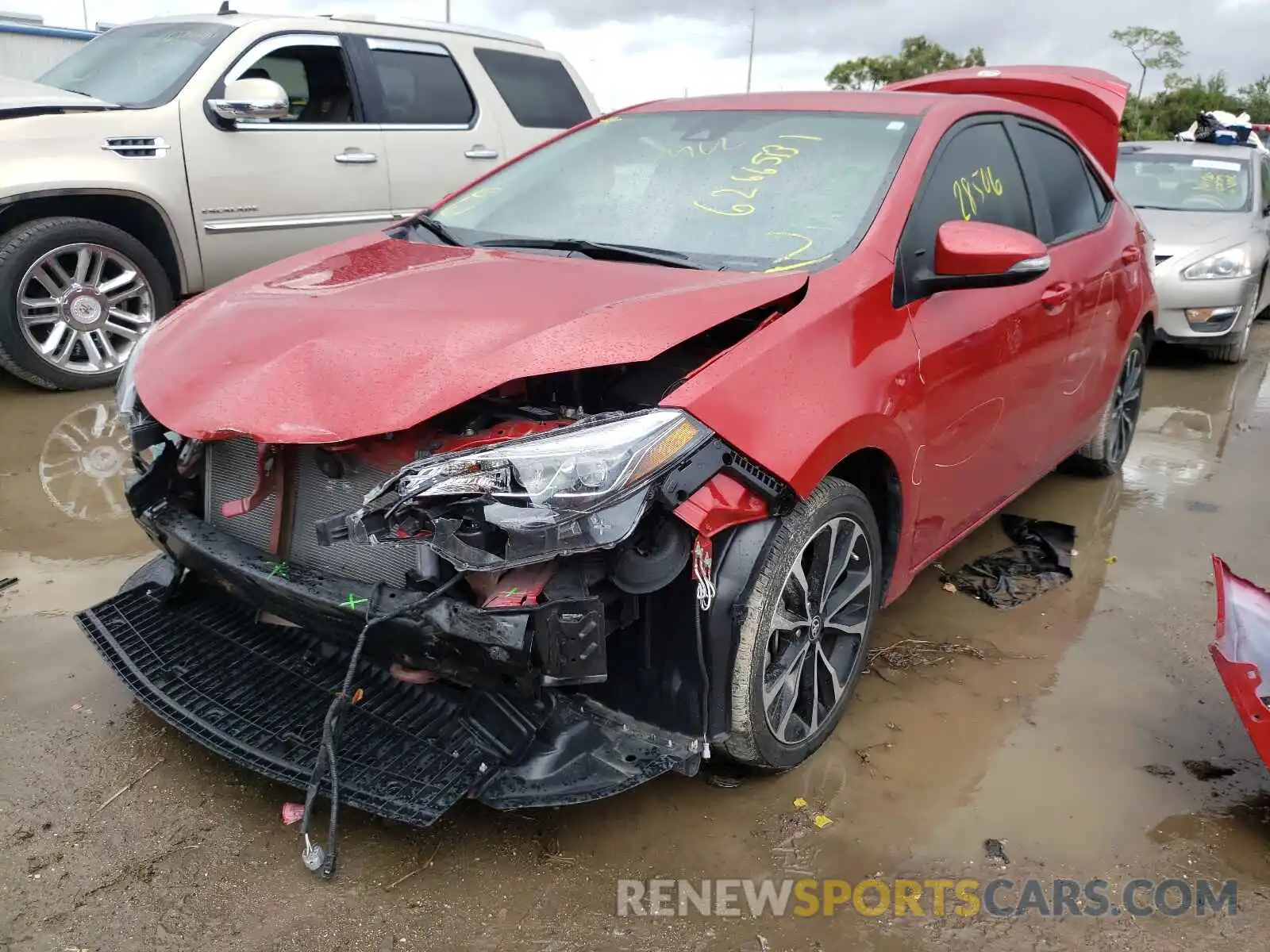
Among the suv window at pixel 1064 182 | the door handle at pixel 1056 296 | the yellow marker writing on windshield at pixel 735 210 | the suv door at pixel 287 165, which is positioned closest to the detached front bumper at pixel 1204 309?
the suv window at pixel 1064 182

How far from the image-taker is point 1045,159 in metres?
3.80

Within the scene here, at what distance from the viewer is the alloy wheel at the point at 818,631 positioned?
237 cm

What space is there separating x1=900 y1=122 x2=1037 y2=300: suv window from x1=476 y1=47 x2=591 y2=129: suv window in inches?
163

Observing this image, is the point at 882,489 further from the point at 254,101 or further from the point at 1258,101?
the point at 1258,101

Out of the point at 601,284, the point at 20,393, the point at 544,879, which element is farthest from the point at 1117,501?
the point at 20,393

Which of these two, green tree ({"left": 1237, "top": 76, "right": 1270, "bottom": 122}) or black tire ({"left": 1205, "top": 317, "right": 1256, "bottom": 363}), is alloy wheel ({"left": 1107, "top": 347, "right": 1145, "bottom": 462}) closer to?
black tire ({"left": 1205, "top": 317, "right": 1256, "bottom": 363})

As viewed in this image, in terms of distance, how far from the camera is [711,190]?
3.06 meters

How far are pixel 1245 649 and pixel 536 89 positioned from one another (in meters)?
6.01

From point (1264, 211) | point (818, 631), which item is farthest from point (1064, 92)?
point (1264, 211)

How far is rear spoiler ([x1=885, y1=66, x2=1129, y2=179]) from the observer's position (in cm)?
486

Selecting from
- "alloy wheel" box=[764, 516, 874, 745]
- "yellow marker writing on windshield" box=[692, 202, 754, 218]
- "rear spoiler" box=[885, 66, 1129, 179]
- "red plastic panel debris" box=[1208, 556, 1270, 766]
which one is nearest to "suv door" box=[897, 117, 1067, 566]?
"alloy wheel" box=[764, 516, 874, 745]

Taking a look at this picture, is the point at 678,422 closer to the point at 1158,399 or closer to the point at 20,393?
the point at 20,393

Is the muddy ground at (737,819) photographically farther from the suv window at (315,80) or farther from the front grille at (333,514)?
the suv window at (315,80)

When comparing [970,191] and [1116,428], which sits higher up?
[970,191]
